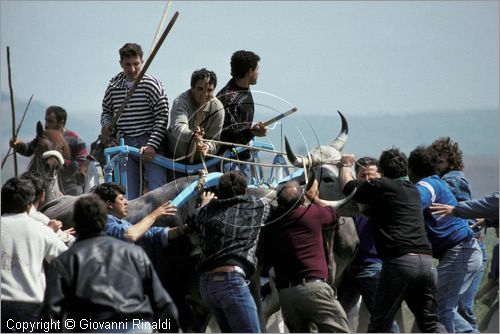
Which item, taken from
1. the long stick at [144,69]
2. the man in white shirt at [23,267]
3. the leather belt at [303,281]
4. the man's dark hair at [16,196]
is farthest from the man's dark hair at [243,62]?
the man in white shirt at [23,267]

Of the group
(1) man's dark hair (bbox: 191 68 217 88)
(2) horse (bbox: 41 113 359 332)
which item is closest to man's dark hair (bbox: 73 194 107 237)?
(2) horse (bbox: 41 113 359 332)

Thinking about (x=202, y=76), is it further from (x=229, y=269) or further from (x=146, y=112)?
(x=229, y=269)

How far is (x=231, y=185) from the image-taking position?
10.5 meters

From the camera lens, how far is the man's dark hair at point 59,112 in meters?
13.8

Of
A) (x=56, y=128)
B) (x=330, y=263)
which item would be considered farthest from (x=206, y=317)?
(x=56, y=128)

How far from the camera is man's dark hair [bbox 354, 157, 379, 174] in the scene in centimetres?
1161

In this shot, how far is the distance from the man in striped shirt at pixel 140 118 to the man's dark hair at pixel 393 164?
2305 millimetres

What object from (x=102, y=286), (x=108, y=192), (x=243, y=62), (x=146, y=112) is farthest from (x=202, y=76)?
(x=102, y=286)

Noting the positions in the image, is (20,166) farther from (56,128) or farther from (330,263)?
(330,263)

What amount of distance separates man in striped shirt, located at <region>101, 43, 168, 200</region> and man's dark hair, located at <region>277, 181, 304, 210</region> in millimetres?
1983

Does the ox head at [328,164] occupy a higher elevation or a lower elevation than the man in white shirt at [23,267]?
higher

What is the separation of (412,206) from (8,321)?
10.6 feet

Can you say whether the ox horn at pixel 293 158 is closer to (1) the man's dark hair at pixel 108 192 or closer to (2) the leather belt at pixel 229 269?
(2) the leather belt at pixel 229 269

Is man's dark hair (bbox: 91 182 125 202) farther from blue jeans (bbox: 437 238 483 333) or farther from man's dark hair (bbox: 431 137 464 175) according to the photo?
man's dark hair (bbox: 431 137 464 175)
